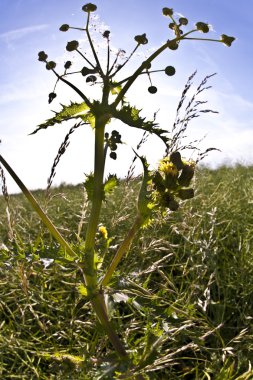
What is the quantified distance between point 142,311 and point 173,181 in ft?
2.55

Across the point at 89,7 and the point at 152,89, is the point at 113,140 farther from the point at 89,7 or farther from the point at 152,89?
the point at 89,7

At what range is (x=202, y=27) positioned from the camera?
129 centimetres

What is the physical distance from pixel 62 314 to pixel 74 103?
1321mm

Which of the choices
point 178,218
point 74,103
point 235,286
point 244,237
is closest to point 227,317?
point 235,286

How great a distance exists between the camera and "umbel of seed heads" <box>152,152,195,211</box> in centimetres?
139

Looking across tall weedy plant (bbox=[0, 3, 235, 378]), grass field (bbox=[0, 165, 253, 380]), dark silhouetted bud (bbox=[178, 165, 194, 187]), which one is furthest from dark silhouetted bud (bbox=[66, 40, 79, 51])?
grass field (bbox=[0, 165, 253, 380])

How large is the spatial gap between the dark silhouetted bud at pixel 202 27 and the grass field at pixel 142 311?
27.8 inches

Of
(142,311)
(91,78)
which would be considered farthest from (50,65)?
(142,311)

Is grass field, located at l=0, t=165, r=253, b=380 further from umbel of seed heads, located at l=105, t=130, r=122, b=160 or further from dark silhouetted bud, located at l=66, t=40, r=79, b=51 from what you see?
dark silhouetted bud, located at l=66, t=40, r=79, b=51

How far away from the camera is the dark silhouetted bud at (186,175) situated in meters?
1.39

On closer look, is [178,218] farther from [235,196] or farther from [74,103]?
[74,103]

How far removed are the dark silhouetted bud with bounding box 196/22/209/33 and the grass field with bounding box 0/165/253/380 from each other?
71cm

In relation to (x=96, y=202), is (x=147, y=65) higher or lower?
higher

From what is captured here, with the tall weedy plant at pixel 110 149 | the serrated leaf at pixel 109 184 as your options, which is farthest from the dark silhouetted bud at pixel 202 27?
the serrated leaf at pixel 109 184
